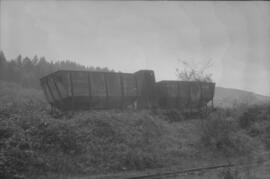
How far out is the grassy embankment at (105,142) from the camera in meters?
8.82

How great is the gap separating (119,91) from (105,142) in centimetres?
579

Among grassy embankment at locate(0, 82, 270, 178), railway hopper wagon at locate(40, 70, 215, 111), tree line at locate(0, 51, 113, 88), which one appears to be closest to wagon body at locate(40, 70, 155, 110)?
railway hopper wagon at locate(40, 70, 215, 111)

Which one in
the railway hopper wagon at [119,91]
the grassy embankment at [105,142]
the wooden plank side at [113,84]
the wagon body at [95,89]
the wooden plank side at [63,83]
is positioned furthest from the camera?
the wooden plank side at [113,84]

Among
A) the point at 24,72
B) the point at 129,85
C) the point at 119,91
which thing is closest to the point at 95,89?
the point at 119,91

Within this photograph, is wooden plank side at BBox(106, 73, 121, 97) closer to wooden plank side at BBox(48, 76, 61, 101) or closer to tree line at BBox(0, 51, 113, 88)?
wooden plank side at BBox(48, 76, 61, 101)

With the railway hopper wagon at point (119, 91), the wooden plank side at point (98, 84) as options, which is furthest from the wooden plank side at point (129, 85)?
the wooden plank side at point (98, 84)

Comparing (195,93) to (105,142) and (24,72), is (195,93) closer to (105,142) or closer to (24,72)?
(105,142)

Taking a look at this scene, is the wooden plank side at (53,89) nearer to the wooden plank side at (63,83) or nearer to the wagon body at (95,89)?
the wagon body at (95,89)

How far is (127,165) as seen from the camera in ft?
32.7

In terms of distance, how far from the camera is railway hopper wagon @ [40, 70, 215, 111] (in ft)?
49.2

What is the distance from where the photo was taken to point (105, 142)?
11.4 metres

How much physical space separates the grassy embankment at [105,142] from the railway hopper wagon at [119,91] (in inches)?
56.1

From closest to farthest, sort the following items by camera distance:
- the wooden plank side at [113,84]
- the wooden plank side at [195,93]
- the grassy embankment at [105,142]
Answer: the grassy embankment at [105,142] < the wooden plank side at [113,84] < the wooden plank side at [195,93]

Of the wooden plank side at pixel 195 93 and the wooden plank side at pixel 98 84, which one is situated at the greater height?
the wooden plank side at pixel 98 84
